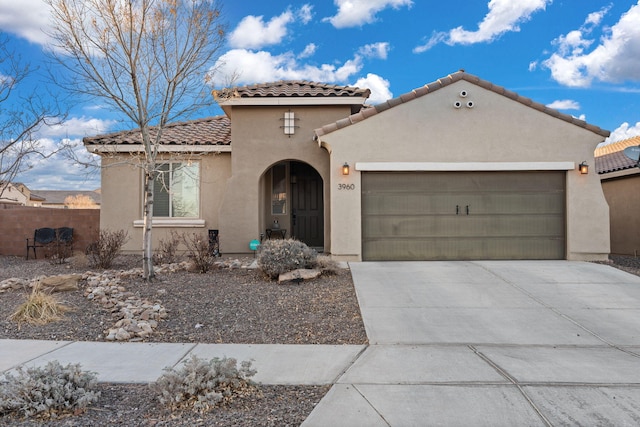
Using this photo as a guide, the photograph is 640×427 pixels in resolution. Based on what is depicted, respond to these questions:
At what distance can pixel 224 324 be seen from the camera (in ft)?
21.3

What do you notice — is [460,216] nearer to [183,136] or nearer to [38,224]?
[183,136]

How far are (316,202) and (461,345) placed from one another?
929 centimetres

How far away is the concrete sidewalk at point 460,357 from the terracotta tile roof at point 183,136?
24.1 ft

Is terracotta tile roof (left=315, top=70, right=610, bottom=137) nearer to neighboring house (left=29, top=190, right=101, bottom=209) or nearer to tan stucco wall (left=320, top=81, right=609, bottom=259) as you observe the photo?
tan stucco wall (left=320, top=81, right=609, bottom=259)

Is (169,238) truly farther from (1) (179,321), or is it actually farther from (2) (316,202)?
(1) (179,321)

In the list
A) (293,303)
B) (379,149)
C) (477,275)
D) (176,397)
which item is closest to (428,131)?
(379,149)

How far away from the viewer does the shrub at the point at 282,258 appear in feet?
29.0

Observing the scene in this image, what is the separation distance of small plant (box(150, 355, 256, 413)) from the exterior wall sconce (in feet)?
34.3

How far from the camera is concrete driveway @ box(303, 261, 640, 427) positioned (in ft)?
12.8

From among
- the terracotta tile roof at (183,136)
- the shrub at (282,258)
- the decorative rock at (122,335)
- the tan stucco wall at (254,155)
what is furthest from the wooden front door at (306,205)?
the decorative rock at (122,335)

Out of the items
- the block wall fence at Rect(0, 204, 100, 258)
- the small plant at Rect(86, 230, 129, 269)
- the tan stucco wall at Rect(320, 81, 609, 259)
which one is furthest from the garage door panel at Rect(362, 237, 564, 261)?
the block wall fence at Rect(0, 204, 100, 258)

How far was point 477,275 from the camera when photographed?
9.42 meters

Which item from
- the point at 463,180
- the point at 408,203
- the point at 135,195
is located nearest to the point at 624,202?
the point at 463,180

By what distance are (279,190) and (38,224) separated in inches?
320
